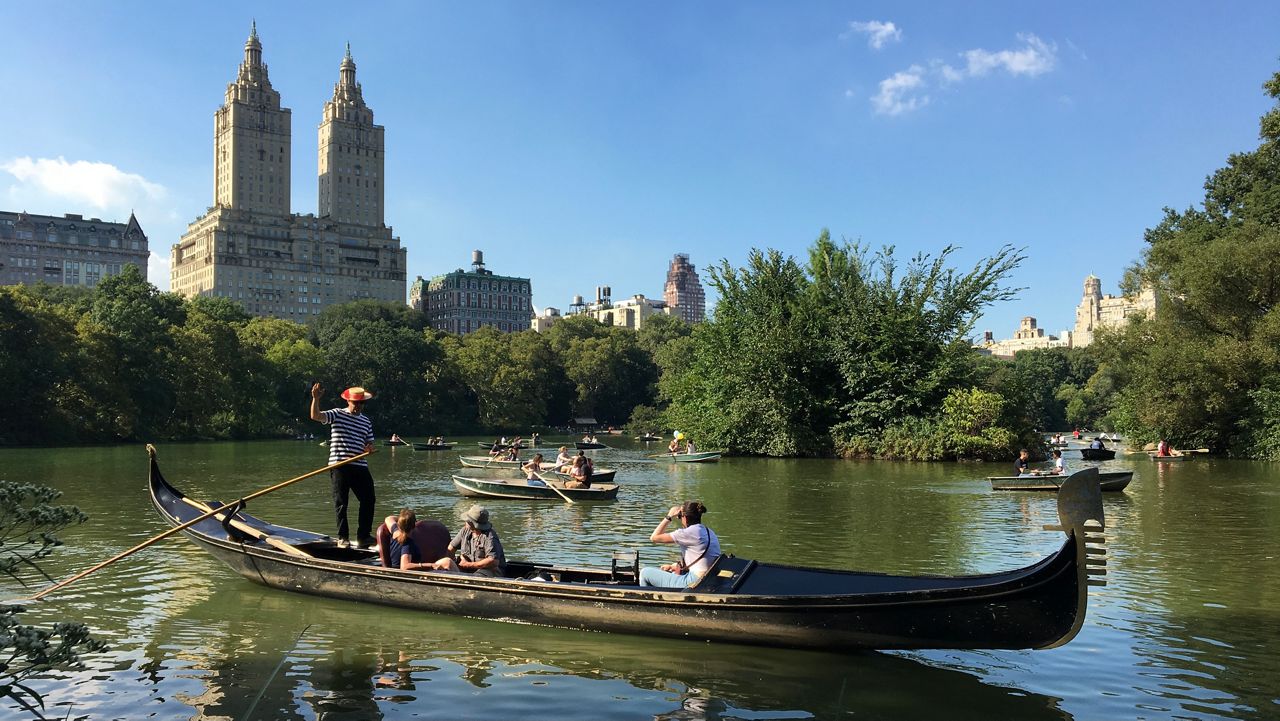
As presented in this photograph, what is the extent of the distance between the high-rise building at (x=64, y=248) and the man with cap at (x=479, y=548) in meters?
141

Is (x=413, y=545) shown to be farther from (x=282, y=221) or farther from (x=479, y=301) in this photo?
(x=479, y=301)

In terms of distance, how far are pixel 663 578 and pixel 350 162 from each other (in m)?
158

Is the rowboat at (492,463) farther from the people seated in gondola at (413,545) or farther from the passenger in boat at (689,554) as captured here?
the passenger in boat at (689,554)

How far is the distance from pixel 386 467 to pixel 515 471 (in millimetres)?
10747

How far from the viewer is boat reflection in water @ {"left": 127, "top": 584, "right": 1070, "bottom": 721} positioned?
7.00 m

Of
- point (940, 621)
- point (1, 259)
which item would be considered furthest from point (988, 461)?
point (1, 259)

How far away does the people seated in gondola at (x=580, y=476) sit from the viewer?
21578mm

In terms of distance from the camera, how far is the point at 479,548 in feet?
32.2

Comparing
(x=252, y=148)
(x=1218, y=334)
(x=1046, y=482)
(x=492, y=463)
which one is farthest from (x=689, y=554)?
(x=252, y=148)

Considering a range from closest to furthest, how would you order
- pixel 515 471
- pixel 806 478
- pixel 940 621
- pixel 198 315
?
pixel 940 621
pixel 515 471
pixel 806 478
pixel 198 315

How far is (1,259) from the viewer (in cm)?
13238

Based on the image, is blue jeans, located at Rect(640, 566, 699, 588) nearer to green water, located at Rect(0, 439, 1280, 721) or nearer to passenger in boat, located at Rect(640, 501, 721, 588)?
passenger in boat, located at Rect(640, 501, 721, 588)

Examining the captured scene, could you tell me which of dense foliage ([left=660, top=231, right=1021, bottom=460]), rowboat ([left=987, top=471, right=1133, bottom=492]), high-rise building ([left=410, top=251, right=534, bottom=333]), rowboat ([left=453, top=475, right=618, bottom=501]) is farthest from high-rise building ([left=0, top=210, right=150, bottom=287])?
rowboat ([left=987, top=471, right=1133, bottom=492])

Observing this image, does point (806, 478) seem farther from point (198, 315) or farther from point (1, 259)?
point (1, 259)
